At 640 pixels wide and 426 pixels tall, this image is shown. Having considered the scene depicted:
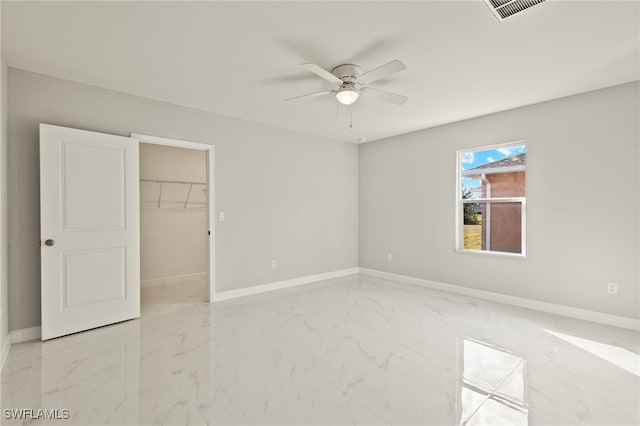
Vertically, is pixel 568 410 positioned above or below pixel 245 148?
below

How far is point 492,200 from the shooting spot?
4215 millimetres

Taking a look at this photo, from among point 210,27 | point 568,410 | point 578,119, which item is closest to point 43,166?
point 210,27

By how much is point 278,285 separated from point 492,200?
336 centimetres

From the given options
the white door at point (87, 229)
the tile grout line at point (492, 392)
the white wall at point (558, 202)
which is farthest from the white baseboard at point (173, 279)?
the tile grout line at point (492, 392)

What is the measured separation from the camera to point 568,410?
1.84 metres

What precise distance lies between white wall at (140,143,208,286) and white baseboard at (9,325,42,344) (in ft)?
6.72

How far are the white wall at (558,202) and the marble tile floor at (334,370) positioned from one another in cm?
51

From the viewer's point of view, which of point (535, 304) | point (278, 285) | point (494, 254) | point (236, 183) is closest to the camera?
point (535, 304)

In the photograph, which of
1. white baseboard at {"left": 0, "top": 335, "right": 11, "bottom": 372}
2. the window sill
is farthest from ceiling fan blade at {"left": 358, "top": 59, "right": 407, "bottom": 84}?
white baseboard at {"left": 0, "top": 335, "right": 11, "bottom": 372}

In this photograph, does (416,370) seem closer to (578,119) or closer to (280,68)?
(280,68)

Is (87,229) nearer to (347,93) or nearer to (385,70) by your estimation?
(347,93)

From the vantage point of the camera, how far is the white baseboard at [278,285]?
164 inches

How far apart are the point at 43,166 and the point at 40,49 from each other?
1008mm

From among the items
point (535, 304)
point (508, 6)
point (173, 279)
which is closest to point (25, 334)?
point (173, 279)
